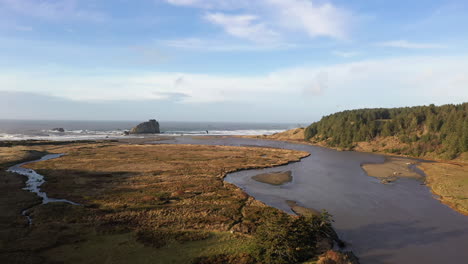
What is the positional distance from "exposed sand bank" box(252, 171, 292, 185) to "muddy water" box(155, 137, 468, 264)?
5.77ft

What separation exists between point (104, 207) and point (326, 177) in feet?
161

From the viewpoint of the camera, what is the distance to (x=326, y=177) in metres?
60.2

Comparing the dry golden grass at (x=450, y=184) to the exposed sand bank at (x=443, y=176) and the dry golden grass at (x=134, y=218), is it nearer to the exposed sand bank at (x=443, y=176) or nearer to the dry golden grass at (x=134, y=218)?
the exposed sand bank at (x=443, y=176)

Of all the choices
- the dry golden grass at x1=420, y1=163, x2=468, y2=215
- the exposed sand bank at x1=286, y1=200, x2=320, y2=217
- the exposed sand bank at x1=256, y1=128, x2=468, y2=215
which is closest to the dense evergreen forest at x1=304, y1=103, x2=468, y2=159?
the exposed sand bank at x1=256, y1=128, x2=468, y2=215

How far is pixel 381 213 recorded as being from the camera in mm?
36250

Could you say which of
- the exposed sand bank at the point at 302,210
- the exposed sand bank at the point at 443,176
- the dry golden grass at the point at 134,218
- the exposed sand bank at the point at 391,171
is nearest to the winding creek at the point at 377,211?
the exposed sand bank at the point at 302,210

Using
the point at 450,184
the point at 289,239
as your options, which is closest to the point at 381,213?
the point at 289,239

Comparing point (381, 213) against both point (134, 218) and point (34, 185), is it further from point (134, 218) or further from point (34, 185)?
point (34, 185)

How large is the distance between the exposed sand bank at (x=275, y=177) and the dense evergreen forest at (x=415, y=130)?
214 feet

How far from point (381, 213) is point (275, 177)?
25.4 meters

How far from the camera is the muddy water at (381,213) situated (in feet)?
84.0

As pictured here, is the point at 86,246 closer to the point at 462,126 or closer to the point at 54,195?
the point at 54,195

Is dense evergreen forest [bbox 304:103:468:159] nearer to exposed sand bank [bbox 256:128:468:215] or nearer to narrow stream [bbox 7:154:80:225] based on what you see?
exposed sand bank [bbox 256:128:468:215]

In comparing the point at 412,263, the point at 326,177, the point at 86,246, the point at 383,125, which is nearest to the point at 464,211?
the point at 412,263
